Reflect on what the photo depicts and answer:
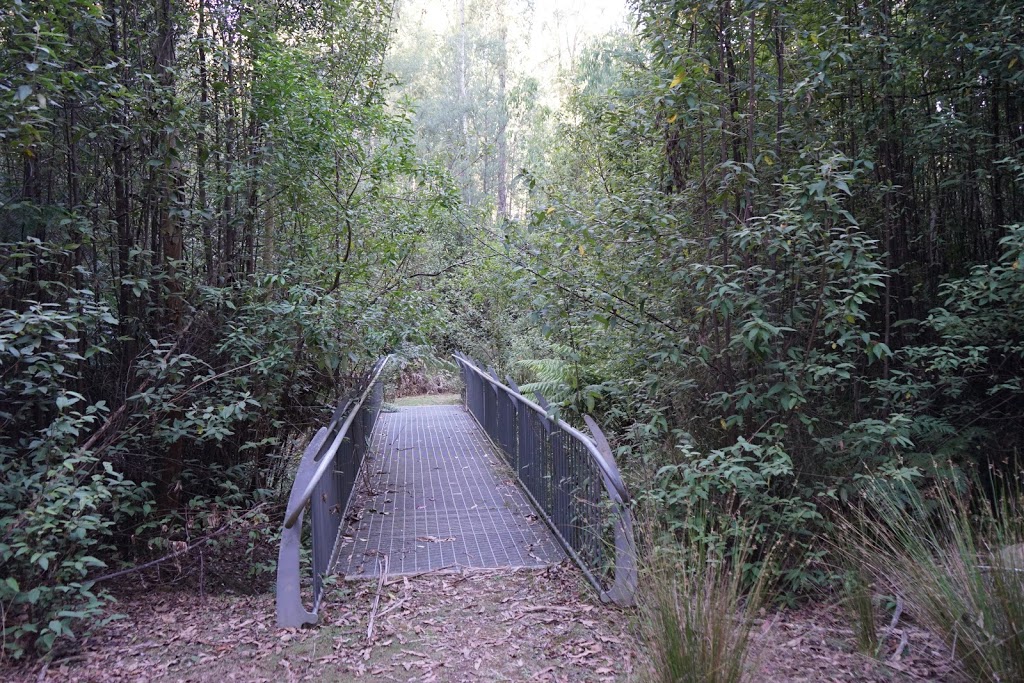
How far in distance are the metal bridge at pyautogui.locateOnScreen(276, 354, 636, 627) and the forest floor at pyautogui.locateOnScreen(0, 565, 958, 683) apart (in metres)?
0.22

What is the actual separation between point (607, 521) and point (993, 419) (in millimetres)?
3811

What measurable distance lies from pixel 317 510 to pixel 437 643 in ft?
3.87

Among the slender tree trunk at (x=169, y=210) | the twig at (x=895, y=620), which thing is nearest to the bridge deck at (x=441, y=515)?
the slender tree trunk at (x=169, y=210)

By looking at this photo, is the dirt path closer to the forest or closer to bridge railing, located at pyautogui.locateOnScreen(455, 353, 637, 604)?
bridge railing, located at pyautogui.locateOnScreen(455, 353, 637, 604)

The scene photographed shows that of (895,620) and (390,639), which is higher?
(895,620)

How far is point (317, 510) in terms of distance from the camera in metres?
4.64

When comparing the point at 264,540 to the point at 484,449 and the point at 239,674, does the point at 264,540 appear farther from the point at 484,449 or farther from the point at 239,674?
the point at 484,449

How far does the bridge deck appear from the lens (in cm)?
563

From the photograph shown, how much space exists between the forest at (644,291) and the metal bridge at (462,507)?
0.40m

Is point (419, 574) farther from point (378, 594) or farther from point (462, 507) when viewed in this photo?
point (462, 507)

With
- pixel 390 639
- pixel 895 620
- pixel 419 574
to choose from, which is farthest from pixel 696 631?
pixel 419 574

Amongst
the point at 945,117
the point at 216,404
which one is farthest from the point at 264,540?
the point at 945,117

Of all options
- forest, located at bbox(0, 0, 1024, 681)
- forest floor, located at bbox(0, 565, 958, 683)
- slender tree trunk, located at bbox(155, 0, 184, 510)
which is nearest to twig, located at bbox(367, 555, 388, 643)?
forest floor, located at bbox(0, 565, 958, 683)

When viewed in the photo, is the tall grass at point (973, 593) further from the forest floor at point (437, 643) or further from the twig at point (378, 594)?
the twig at point (378, 594)
